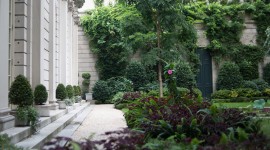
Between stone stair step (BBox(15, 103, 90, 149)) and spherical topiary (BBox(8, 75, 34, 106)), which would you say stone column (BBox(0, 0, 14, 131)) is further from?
spherical topiary (BBox(8, 75, 34, 106))

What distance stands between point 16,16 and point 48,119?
3.06 meters

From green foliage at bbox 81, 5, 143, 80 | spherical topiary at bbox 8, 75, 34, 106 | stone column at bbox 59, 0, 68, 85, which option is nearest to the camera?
spherical topiary at bbox 8, 75, 34, 106

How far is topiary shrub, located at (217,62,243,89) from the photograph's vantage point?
79.8 feet

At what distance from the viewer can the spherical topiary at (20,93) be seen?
8.72m

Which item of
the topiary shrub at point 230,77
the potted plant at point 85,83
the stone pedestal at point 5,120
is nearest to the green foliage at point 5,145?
the stone pedestal at point 5,120

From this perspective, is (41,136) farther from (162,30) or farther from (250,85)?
(250,85)

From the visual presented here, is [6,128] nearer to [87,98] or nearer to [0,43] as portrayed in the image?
[0,43]

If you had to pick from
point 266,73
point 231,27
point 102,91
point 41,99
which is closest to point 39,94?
point 41,99

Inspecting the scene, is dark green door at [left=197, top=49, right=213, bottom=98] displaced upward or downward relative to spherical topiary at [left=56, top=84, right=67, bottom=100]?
upward

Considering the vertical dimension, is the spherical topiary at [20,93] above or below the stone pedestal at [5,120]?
above

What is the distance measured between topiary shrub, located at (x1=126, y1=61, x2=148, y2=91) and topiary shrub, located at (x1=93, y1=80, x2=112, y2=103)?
1844mm

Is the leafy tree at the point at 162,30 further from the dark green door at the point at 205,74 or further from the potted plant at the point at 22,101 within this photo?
the dark green door at the point at 205,74

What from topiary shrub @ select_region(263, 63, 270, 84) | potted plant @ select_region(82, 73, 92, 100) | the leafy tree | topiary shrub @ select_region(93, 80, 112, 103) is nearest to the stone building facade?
the leafy tree

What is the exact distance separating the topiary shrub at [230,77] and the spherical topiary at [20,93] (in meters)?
17.9
